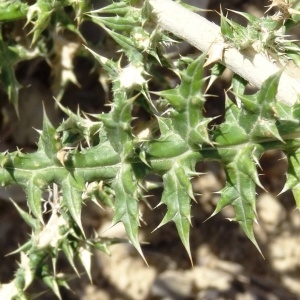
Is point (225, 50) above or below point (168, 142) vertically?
above

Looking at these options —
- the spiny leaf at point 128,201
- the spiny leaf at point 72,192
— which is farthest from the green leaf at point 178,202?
the spiny leaf at point 72,192

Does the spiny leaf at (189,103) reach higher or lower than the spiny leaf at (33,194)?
higher

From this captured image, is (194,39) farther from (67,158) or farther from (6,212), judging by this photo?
(6,212)

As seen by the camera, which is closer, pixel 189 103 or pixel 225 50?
pixel 189 103

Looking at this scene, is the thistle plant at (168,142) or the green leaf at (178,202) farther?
the green leaf at (178,202)

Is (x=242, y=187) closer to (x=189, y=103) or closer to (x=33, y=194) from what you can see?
(x=189, y=103)

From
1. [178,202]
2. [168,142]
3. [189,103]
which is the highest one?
[189,103]

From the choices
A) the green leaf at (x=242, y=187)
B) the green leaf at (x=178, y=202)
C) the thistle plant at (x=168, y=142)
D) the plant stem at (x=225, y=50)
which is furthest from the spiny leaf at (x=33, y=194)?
the plant stem at (x=225, y=50)

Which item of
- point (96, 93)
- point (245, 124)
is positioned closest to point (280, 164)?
point (96, 93)

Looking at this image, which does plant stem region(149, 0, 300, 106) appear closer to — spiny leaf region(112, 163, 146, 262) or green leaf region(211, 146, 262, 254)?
green leaf region(211, 146, 262, 254)

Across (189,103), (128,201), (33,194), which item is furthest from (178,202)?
(33,194)

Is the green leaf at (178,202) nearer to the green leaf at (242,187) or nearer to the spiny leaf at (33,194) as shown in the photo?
the green leaf at (242,187)

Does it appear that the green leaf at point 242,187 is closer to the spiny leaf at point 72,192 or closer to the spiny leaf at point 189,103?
the spiny leaf at point 189,103
